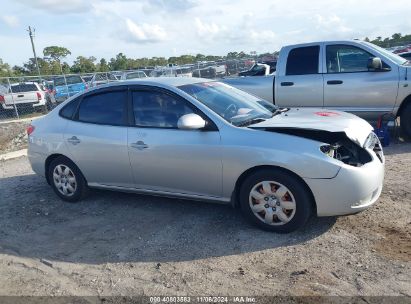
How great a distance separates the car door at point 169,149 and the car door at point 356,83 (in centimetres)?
427

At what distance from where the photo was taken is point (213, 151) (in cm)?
450

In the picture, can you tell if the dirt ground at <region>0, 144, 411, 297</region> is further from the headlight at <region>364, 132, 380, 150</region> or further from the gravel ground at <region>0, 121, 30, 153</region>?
the gravel ground at <region>0, 121, 30, 153</region>

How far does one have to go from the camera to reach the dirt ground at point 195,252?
3537mm

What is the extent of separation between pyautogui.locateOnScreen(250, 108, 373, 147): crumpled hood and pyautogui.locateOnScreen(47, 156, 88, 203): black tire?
2.61m

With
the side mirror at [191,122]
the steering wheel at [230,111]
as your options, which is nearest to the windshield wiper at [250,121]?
the steering wheel at [230,111]

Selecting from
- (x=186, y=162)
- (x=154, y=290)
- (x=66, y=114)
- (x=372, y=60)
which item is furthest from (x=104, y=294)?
(x=372, y=60)

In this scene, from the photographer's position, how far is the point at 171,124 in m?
4.86

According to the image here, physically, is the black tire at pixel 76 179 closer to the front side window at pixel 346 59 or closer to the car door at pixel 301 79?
the car door at pixel 301 79

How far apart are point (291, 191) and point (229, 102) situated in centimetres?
142

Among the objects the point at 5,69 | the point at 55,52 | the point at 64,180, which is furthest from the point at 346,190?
the point at 55,52

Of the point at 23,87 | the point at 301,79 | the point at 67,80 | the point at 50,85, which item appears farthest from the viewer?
the point at 50,85

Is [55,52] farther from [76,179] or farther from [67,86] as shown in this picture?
[76,179]

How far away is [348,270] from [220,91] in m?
2.64

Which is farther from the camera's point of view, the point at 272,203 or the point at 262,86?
the point at 262,86
